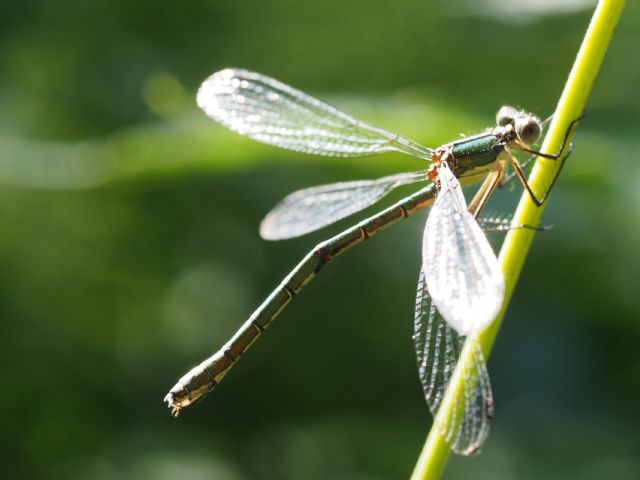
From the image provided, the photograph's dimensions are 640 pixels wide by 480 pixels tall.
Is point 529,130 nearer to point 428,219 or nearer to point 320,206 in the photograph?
point 428,219

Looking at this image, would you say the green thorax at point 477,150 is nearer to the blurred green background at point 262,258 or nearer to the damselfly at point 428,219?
the damselfly at point 428,219

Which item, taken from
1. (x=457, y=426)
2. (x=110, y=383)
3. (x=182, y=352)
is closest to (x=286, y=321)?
(x=182, y=352)

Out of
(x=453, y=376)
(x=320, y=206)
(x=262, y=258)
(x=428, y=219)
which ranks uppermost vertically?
(x=262, y=258)

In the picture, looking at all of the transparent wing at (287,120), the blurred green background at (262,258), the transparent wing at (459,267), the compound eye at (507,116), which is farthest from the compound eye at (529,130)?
the blurred green background at (262,258)

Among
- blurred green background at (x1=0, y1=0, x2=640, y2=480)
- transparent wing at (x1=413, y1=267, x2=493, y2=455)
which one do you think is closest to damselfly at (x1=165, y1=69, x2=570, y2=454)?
transparent wing at (x1=413, y1=267, x2=493, y2=455)

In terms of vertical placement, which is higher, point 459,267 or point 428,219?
point 428,219

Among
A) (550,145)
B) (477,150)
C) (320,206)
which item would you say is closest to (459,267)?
(550,145)
